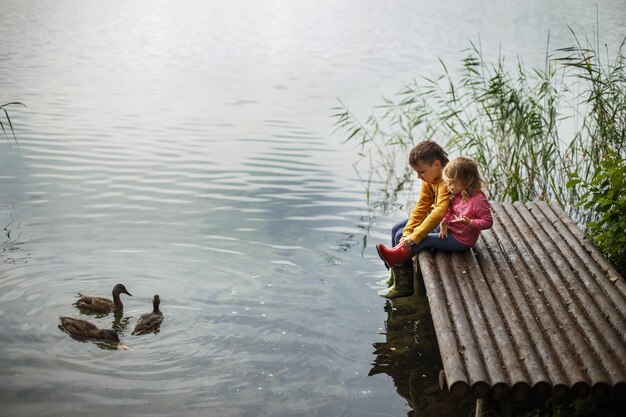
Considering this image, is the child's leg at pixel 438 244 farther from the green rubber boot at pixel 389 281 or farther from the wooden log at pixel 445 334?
the green rubber boot at pixel 389 281

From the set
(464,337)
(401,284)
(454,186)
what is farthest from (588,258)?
(401,284)

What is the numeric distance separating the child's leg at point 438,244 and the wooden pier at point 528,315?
0.05 meters

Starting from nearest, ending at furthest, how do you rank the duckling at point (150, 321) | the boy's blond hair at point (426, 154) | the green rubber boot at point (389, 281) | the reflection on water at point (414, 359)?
the reflection on water at point (414, 359) < the duckling at point (150, 321) < the boy's blond hair at point (426, 154) < the green rubber boot at point (389, 281)

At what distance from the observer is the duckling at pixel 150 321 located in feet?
20.8

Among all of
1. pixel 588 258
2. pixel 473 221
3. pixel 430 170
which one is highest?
pixel 430 170

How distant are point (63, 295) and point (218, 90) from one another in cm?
1070

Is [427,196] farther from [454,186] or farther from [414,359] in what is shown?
[414,359]

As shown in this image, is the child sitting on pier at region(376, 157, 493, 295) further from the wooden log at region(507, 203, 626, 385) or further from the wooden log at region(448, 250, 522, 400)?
the wooden log at region(507, 203, 626, 385)

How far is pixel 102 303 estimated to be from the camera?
6625 mm

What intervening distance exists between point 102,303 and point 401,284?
2685 millimetres

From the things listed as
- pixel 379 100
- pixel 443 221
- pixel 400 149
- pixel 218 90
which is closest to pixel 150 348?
pixel 443 221

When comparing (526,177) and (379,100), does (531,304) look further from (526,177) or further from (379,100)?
(379,100)

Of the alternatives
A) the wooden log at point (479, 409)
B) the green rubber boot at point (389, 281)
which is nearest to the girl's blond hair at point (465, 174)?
the green rubber boot at point (389, 281)

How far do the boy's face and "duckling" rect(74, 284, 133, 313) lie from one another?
8.76 feet
